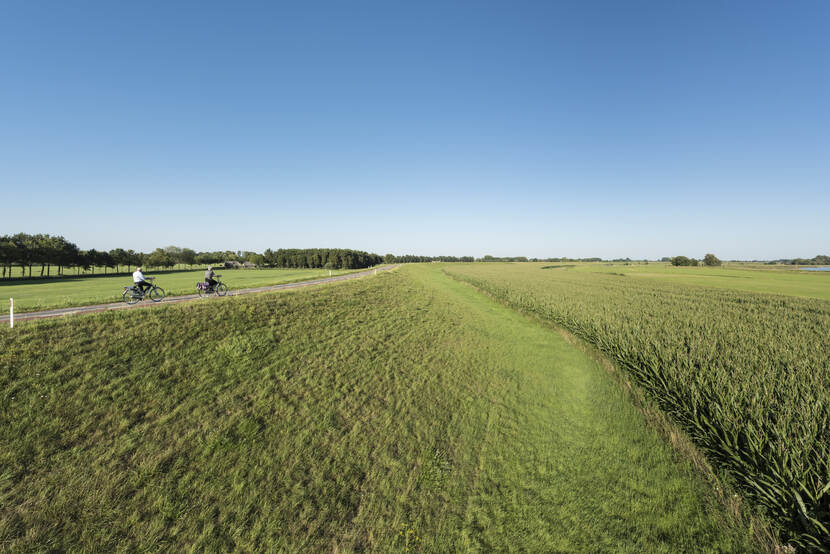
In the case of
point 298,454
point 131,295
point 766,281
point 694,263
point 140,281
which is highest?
point 694,263

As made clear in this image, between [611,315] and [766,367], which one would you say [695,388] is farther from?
[611,315]

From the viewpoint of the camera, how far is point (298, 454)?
836cm

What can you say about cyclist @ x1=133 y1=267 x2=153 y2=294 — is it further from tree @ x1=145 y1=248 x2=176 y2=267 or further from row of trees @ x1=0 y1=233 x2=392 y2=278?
tree @ x1=145 y1=248 x2=176 y2=267

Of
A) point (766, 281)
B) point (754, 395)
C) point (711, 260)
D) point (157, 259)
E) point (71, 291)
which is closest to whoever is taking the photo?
point (754, 395)

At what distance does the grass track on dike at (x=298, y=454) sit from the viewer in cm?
625

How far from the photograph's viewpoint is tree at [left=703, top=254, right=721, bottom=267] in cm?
13750

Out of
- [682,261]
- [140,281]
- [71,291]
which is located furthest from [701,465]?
[682,261]

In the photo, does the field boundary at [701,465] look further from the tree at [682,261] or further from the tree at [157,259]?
the tree at [682,261]

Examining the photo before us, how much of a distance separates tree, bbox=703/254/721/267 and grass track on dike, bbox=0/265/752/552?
190281mm

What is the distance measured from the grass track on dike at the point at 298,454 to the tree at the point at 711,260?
624 ft

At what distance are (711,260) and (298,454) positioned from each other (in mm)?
204720

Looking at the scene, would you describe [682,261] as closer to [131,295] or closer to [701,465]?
[701,465]

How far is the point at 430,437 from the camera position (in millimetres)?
10031

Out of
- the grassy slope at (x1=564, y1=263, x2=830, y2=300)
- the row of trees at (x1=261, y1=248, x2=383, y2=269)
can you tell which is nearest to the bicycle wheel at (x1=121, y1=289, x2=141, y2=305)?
the grassy slope at (x1=564, y1=263, x2=830, y2=300)
